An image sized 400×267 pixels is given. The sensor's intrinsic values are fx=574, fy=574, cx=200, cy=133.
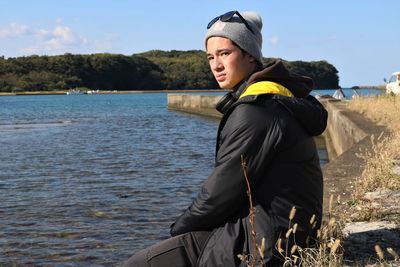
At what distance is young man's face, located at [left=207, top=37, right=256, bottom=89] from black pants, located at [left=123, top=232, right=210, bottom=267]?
2.67 feet

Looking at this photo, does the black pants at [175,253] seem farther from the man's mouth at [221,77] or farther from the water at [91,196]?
the water at [91,196]

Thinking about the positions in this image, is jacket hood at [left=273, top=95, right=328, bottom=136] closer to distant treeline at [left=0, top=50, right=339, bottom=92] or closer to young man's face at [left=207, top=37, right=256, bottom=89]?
young man's face at [left=207, top=37, right=256, bottom=89]

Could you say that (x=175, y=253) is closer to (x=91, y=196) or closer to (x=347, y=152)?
(x=347, y=152)

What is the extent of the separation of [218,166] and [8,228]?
19.7 feet

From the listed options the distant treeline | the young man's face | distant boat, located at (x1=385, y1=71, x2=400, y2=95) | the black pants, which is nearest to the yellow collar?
the young man's face

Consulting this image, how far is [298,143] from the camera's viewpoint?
9.20ft

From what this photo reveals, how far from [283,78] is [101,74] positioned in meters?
147

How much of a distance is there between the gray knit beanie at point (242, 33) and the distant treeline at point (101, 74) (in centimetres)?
13882

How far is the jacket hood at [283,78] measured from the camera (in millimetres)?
2820

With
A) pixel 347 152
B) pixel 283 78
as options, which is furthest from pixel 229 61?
pixel 347 152

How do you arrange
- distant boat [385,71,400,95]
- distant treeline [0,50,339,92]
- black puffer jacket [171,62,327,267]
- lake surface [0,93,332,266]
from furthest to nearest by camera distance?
1. distant treeline [0,50,339,92]
2. distant boat [385,71,400,95]
3. lake surface [0,93,332,266]
4. black puffer jacket [171,62,327,267]

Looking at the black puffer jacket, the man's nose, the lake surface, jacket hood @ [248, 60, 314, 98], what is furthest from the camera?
the lake surface

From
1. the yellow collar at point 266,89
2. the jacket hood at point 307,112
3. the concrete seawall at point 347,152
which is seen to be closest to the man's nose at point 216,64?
the yellow collar at point 266,89

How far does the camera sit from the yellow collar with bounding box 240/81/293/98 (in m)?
2.73
